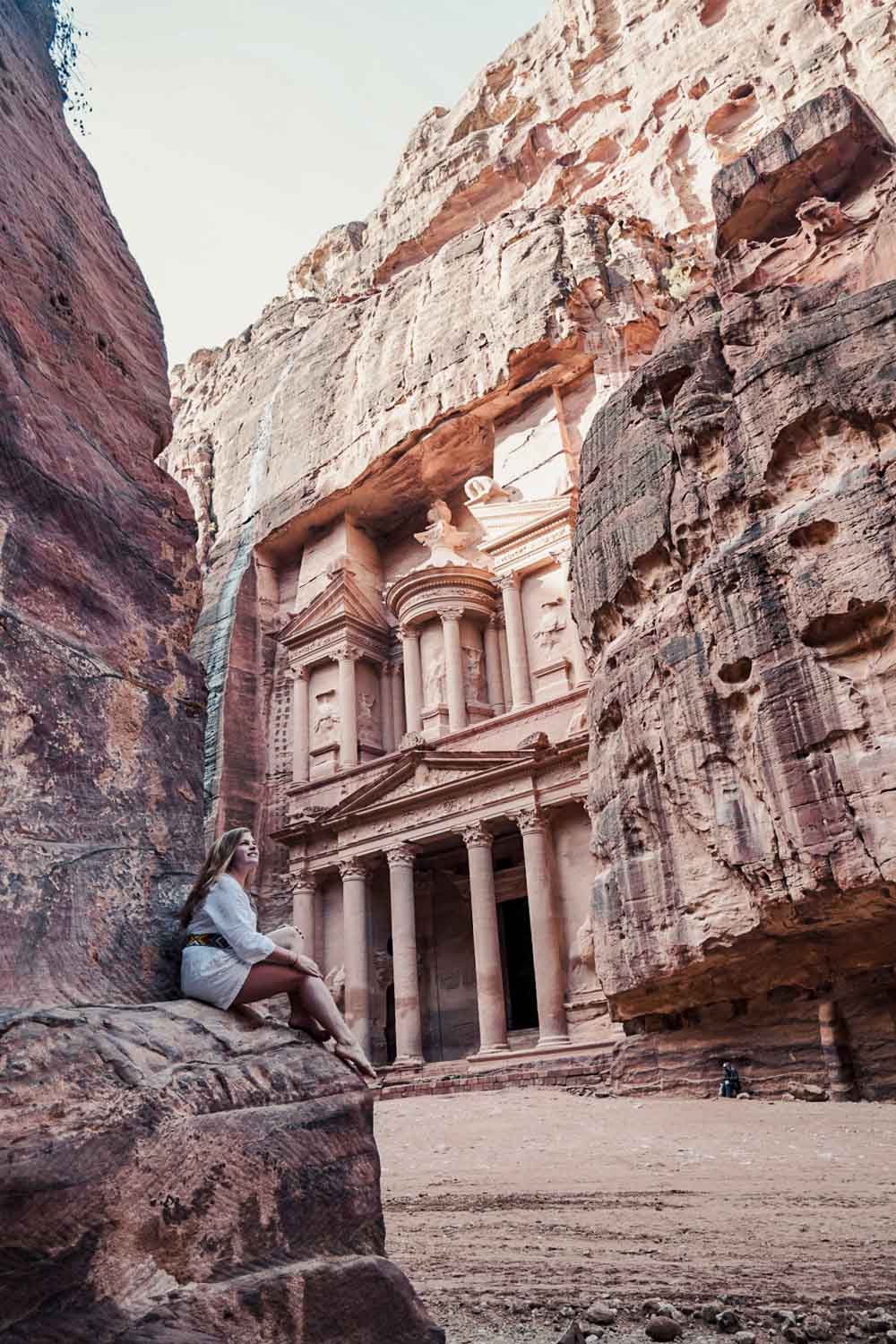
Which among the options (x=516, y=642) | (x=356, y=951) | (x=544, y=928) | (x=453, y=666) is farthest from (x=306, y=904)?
(x=516, y=642)

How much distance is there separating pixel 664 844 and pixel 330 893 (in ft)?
59.7

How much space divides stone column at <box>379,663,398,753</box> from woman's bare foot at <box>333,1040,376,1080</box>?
1146 inches

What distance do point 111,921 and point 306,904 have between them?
993 inches

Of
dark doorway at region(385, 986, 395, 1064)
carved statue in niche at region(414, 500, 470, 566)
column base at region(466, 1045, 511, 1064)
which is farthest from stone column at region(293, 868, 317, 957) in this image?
carved statue in niche at region(414, 500, 470, 566)

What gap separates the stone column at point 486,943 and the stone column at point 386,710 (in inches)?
340

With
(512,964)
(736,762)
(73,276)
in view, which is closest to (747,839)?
(736,762)

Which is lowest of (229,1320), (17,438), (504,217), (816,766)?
(229,1320)

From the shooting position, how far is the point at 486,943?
2345cm

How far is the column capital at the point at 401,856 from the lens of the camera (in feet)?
83.9

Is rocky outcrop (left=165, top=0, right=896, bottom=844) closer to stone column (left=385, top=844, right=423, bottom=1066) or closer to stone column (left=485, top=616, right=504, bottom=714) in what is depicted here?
stone column (left=485, top=616, right=504, bottom=714)

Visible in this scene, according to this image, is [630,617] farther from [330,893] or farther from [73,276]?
[330,893]

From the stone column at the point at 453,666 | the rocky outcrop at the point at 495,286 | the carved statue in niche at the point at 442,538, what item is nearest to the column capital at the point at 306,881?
the rocky outcrop at the point at 495,286

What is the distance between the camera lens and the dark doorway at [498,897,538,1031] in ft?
86.5

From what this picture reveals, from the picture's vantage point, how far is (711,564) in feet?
38.1
